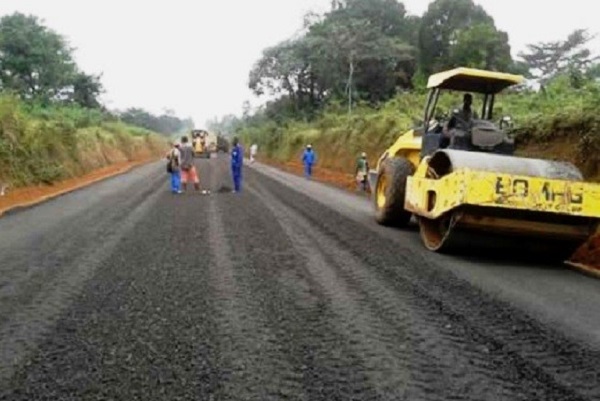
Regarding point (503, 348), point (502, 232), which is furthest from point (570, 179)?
point (503, 348)

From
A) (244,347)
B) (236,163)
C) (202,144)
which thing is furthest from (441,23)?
(244,347)

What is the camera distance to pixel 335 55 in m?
43.4

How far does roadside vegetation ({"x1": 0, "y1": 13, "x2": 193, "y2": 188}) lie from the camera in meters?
18.8

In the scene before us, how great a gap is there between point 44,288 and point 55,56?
133 feet

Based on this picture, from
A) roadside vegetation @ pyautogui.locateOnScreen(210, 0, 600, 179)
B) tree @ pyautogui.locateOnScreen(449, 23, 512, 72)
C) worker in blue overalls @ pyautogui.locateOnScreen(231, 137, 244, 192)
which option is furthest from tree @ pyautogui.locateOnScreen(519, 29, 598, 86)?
worker in blue overalls @ pyautogui.locateOnScreen(231, 137, 244, 192)

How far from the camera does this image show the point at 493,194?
781 cm

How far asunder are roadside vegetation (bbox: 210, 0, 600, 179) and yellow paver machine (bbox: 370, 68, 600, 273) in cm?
377

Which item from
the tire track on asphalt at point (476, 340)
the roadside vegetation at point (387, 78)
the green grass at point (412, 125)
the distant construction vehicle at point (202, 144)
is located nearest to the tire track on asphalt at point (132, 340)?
the tire track on asphalt at point (476, 340)

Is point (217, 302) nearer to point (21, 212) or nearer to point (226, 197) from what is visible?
point (21, 212)

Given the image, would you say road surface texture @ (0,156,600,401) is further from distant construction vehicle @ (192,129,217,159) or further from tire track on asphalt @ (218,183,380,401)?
distant construction vehicle @ (192,129,217,159)

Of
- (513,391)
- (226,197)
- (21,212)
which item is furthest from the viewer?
(226,197)

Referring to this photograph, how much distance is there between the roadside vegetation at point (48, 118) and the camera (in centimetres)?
1878

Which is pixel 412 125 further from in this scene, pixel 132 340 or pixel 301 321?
pixel 132 340

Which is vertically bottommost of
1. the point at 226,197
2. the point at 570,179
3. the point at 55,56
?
the point at 226,197
